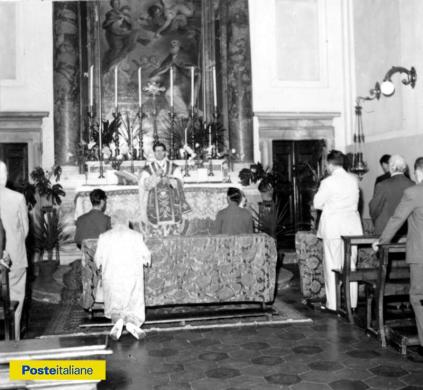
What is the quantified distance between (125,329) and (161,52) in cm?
758

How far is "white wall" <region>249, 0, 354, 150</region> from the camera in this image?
12172 mm

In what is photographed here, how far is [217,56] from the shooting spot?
39.4 ft

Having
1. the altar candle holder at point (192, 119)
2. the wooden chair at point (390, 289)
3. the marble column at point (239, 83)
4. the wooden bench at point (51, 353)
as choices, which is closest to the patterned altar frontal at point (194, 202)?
the altar candle holder at point (192, 119)

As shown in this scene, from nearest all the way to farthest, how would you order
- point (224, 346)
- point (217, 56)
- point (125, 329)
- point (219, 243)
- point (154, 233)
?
point (224, 346)
point (125, 329)
point (219, 243)
point (154, 233)
point (217, 56)

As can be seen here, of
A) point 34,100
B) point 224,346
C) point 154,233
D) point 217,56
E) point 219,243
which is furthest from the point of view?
point 217,56

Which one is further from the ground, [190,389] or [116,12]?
[116,12]

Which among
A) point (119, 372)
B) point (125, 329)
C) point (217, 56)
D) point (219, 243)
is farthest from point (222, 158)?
point (119, 372)

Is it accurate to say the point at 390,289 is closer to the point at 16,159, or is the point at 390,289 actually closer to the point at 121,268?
the point at 121,268

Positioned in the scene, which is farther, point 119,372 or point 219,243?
point 219,243

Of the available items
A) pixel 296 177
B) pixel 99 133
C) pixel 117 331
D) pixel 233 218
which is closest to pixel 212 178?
pixel 99 133

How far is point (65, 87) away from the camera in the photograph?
10961 millimetres

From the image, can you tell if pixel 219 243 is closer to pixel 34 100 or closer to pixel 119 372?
pixel 119 372

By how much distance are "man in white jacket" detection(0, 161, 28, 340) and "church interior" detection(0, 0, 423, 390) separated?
0.08 feet

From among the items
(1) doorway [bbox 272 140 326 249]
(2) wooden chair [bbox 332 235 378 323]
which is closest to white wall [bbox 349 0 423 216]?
(1) doorway [bbox 272 140 326 249]
